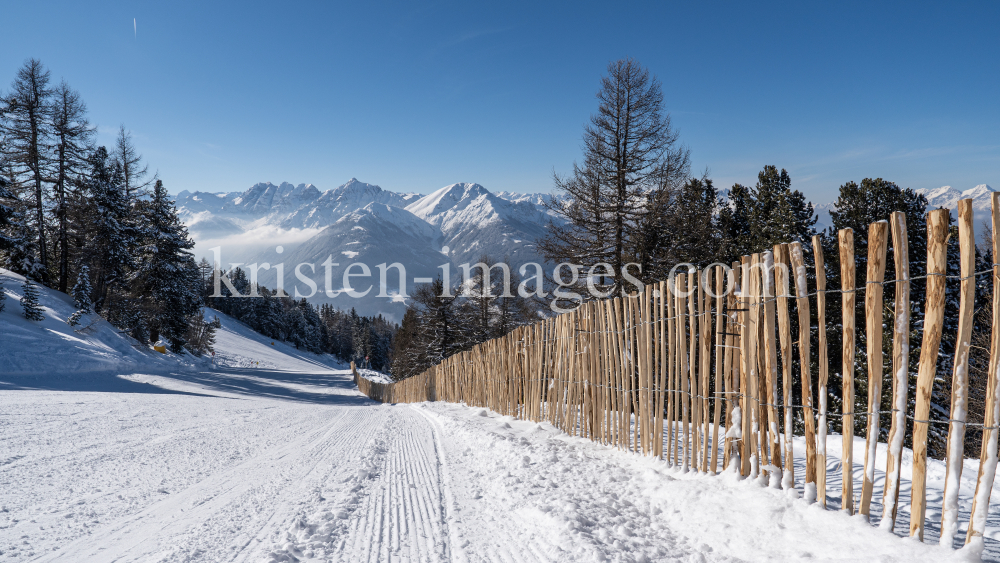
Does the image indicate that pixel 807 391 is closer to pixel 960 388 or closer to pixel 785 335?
pixel 785 335

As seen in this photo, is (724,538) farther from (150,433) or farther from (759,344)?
(150,433)

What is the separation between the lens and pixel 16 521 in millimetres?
2830

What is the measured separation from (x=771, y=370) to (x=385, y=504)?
114 inches

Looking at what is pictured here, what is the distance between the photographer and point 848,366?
2709mm

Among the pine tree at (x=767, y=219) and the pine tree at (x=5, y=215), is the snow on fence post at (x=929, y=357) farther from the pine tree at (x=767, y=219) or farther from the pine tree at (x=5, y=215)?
the pine tree at (x=5, y=215)

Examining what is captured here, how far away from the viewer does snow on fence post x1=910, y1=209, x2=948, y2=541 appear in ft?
7.57

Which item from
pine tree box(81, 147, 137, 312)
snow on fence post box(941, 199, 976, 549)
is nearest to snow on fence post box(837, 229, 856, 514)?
snow on fence post box(941, 199, 976, 549)

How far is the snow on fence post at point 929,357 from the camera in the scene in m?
2.31

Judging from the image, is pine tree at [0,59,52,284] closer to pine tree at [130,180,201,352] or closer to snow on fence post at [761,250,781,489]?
pine tree at [130,180,201,352]

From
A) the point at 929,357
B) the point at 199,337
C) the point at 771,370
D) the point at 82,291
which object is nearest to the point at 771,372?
the point at 771,370

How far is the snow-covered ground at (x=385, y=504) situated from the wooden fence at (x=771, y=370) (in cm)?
23

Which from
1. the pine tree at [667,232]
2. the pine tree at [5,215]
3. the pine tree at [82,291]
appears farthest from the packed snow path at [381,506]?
the pine tree at [82,291]

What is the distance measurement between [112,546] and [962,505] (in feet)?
18.6

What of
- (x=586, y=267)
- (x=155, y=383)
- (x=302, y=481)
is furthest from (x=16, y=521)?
(x=155, y=383)
